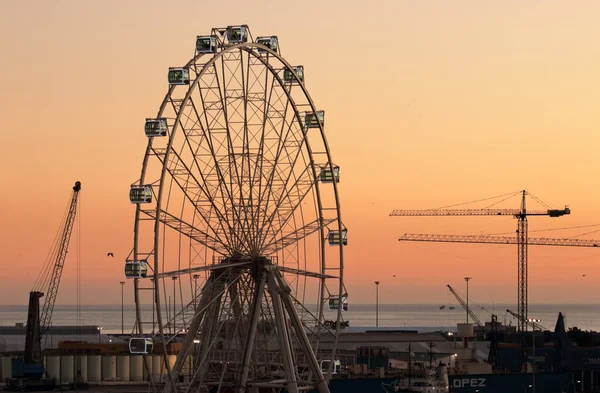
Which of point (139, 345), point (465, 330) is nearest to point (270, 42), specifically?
point (139, 345)

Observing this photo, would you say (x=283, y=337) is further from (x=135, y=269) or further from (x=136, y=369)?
(x=136, y=369)

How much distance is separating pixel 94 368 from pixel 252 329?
6403cm

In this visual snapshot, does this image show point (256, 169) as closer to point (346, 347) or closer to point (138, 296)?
point (138, 296)

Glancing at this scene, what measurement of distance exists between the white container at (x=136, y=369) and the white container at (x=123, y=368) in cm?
38

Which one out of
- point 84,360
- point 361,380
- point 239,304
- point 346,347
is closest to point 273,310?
point 239,304

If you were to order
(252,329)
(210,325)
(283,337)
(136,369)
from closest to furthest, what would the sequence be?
(210,325), (252,329), (283,337), (136,369)

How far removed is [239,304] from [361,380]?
164 ft

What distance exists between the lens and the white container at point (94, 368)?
131462mm

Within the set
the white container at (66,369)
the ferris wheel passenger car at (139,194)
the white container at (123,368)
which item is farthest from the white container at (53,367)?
the ferris wheel passenger car at (139,194)

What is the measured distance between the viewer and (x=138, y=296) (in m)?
65.4

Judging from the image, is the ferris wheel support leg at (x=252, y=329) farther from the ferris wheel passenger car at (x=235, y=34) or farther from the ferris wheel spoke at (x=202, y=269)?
the ferris wheel passenger car at (x=235, y=34)

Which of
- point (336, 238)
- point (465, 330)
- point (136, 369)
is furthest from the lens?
point (465, 330)

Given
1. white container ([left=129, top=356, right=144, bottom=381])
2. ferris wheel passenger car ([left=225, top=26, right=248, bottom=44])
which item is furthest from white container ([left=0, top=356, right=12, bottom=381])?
ferris wheel passenger car ([left=225, top=26, right=248, bottom=44])

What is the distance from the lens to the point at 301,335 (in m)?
74.6
